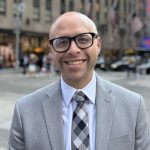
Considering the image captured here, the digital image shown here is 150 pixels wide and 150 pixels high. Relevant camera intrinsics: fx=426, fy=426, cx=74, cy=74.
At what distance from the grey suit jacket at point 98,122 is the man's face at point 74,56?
17 cm

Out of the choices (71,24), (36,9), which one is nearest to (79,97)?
(71,24)

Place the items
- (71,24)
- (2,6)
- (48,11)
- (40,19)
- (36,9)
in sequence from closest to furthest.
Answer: (71,24) < (2,6) < (36,9) < (40,19) < (48,11)

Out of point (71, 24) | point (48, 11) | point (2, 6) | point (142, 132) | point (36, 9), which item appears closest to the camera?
point (71, 24)

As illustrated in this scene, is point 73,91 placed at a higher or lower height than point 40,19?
lower

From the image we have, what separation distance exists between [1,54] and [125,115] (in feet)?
134

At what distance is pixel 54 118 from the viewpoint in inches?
91.9

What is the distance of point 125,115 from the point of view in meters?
2.37

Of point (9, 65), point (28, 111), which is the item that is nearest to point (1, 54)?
point (9, 65)

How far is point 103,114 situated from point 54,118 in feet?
0.88

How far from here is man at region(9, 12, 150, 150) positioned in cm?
228

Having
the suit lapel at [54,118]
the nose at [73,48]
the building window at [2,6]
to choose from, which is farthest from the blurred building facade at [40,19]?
the nose at [73,48]

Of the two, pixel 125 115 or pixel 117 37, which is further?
pixel 117 37

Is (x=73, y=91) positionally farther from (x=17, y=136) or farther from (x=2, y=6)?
(x=2, y=6)

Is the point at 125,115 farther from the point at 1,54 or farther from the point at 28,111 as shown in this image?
the point at 1,54
